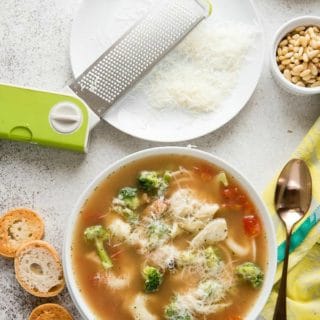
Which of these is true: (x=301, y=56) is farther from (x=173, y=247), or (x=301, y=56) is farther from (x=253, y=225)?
(x=173, y=247)

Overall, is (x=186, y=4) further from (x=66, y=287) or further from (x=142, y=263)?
(x=66, y=287)

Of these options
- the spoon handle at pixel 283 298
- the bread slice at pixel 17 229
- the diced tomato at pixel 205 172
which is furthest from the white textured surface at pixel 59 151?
the spoon handle at pixel 283 298

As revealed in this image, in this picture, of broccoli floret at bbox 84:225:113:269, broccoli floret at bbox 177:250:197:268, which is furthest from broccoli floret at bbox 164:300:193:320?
broccoli floret at bbox 84:225:113:269

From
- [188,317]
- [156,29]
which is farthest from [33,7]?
[188,317]

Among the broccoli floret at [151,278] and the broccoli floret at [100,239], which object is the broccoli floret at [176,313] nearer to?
the broccoli floret at [151,278]

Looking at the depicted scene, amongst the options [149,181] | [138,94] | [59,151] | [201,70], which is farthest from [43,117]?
[201,70]

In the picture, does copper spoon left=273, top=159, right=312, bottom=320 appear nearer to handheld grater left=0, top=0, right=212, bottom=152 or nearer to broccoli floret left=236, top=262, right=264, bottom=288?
broccoli floret left=236, top=262, right=264, bottom=288

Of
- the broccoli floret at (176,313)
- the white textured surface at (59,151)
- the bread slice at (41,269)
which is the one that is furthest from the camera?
the white textured surface at (59,151)
